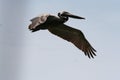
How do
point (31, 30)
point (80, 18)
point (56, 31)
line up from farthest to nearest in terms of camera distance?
point (56, 31) → point (80, 18) → point (31, 30)

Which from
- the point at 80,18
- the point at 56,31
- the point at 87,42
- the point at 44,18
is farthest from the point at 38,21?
the point at 87,42

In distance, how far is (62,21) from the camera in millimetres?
24359

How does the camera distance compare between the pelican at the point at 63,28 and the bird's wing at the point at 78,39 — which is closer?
the pelican at the point at 63,28

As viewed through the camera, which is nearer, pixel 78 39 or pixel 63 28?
pixel 63 28

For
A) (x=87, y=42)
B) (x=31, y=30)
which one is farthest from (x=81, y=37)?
(x=31, y=30)

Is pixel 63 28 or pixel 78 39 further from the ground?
pixel 63 28

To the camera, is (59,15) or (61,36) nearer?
(59,15)

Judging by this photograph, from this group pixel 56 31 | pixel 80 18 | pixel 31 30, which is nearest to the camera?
pixel 31 30

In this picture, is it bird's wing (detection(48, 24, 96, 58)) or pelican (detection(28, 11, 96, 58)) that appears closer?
pelican (detection(28, 11, 96, 58))

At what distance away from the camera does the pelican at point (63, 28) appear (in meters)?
23.4

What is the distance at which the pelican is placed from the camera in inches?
922

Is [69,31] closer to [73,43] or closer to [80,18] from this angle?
[73,43]

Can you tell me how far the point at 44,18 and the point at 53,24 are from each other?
0.83m

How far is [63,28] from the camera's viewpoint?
27.2 meters
